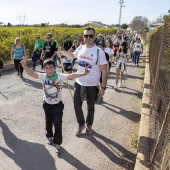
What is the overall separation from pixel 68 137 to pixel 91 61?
1.62 m

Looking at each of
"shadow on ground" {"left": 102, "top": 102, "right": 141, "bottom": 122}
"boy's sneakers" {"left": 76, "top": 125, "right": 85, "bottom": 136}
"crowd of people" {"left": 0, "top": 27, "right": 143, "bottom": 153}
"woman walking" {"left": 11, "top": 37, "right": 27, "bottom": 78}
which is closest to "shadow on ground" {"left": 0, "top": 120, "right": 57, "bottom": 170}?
"crowd of people" {"left": 0, "top": 27, "right": 143, "bottom": 153}

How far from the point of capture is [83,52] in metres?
4.54

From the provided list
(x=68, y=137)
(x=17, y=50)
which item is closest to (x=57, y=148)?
(x=68, y=137)

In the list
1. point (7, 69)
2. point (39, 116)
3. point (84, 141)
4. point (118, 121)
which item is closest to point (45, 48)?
point (7, 69)

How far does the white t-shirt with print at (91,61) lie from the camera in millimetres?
4453

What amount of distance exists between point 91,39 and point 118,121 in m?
2.35

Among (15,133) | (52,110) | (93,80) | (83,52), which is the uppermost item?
(83,52)

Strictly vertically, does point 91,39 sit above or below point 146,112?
above

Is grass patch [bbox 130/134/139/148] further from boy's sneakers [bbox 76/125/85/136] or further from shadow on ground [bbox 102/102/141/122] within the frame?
shadow on ground [bbox 102/102/141/122]

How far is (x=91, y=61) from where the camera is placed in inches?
176

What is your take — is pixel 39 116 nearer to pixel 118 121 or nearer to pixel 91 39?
pixel 118 121

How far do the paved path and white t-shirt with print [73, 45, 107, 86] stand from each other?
1172 mm

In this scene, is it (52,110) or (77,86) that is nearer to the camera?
(52,110)

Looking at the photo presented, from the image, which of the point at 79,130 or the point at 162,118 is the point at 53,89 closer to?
the point at 79,130
